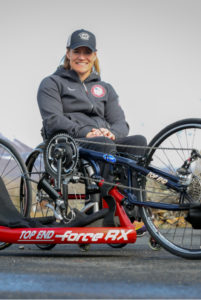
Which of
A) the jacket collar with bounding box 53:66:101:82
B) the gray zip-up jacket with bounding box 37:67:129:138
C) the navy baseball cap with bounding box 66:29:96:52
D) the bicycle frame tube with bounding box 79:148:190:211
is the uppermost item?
the navy baseball cap with bounding box 66:29:96:52

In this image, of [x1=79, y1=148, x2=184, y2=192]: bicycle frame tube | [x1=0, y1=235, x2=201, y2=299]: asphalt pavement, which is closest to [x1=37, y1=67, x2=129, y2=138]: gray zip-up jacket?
[x1=79, y1=148, x2=184, y2=192]: bicycle frame tube

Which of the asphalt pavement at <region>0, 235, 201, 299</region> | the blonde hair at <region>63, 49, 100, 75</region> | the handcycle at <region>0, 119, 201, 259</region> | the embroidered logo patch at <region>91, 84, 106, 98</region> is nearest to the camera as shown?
the asphalt pavement at <region>0, 235, 201, 299</region>

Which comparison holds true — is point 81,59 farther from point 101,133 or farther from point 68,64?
point 101,133

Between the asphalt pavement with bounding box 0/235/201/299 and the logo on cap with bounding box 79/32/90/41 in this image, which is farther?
the logo on cap with bounding box 79/32/90/41

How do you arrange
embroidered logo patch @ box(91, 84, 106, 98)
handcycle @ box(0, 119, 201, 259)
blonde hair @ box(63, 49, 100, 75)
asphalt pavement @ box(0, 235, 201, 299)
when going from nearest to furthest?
asphalt pavement @ box(0, 235, 201, 299) < handcycle @ box(0, 119, 201, 259) < embroidered logo patch @ box(91, 84, 106, 98) < blonde hair @ box(63, 49, 100, 75)

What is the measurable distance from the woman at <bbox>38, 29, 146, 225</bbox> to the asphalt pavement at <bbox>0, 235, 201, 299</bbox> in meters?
0.72

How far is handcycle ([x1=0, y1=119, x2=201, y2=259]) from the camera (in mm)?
3961

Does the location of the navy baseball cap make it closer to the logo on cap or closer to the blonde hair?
the logo on cap

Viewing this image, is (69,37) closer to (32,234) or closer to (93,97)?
(93,97)

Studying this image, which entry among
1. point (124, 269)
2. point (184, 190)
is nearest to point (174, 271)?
point (124, 269)

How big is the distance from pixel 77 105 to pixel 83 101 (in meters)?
0.05

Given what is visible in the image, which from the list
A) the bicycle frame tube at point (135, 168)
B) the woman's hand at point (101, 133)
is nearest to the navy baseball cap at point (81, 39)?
the woman's hand at point (101, 133)

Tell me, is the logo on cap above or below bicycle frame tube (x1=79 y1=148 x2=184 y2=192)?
above

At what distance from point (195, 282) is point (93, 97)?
7.57 ft
